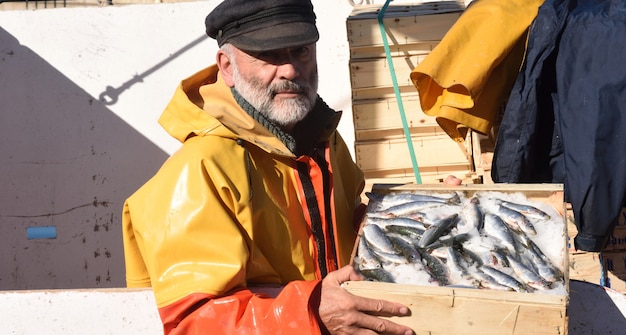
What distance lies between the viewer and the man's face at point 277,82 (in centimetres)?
309

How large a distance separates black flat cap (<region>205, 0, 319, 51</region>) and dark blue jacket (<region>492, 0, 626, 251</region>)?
1.63 metres

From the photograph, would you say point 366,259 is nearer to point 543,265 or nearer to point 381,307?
point 381,307

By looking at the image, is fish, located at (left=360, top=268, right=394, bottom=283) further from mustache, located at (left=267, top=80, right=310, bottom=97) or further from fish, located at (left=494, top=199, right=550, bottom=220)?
mustache, located at (left=267, top=80, right=310, bottom=97)

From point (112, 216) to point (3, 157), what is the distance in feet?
4.17

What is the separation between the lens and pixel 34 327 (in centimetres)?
393

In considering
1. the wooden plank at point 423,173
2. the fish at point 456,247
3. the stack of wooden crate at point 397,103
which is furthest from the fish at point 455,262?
the wooden plank at point 423,173

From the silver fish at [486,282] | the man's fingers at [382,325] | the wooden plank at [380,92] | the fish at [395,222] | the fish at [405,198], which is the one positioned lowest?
the man's fingers at [382,325]

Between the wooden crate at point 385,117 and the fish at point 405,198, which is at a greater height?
the wooden crate at point 385,117

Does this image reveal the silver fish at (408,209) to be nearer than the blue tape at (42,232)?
Yes

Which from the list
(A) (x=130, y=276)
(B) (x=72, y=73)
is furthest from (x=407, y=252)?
(B) (x=72, y=73)

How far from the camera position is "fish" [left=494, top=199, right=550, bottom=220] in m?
2.96

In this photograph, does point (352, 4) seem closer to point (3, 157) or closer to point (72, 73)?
point (72, 73)

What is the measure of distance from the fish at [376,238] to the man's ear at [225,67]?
90 cm

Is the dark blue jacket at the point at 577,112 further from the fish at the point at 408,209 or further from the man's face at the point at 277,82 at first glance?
the man's face at the point at 277,82
